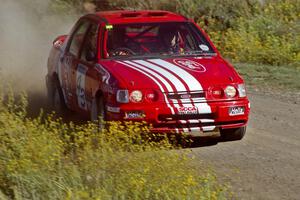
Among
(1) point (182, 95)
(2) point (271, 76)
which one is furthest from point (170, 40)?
(2) point (271, 76)

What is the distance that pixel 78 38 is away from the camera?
13320 mm

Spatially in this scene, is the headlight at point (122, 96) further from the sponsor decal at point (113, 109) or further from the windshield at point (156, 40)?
the windshield at point (156, 40)

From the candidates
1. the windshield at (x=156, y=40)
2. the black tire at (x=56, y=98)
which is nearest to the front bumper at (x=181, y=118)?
the windshield at (x=156, y=40)

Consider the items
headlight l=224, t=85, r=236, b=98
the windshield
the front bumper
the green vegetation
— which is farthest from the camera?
the windshield

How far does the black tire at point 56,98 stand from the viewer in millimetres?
13820

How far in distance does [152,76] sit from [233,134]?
1.36 meters

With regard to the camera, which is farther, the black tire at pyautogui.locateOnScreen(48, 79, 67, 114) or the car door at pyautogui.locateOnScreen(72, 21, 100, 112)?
the black tire at pyautogui.locateOnScreen(48, 79, 67, 114)

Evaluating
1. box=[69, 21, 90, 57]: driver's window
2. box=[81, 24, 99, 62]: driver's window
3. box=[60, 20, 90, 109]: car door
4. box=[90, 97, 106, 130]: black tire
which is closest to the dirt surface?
box=[90, 97, 106, 130]: black tire

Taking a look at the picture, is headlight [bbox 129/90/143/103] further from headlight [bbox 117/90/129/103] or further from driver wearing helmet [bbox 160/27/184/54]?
driver wearing helmet [bbox 160/27/184/54]

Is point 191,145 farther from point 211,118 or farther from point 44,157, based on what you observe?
point 44,157

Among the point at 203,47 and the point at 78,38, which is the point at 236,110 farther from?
the point at 78,38

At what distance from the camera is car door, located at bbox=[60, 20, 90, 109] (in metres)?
13.0

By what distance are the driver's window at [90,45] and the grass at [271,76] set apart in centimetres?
444

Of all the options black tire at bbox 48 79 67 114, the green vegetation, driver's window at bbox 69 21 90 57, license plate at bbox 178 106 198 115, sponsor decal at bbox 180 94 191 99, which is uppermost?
the green vegetation
